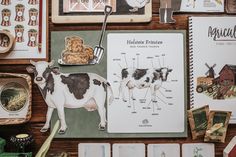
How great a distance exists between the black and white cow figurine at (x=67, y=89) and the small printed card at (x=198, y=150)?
0.24 meters

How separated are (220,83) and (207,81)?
4 cm

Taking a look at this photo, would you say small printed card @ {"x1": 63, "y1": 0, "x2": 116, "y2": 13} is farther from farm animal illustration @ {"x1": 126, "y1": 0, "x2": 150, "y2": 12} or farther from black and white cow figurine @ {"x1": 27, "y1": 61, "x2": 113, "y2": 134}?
black and white cow figurine @ {"x1": 27, "y1": 61, "x2": 113, "y2": 134}

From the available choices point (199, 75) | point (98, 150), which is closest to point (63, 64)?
point (98, 150)

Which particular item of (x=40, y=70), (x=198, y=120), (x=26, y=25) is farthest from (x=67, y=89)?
(x=198, y=120)

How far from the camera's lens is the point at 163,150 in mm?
920

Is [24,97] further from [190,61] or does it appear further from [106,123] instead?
[190,61]

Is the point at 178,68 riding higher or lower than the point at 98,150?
higher

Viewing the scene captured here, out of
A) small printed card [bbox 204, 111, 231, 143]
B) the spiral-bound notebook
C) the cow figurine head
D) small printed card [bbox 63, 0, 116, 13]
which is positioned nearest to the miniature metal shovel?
small printed card [bbox 63, 0, 116, 13]

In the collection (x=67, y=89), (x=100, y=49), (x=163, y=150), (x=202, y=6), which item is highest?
(x=202, y=6)

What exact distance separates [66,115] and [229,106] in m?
0.43

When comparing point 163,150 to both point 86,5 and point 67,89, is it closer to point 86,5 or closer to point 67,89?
point 67,89

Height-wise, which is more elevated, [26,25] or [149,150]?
[26,25]

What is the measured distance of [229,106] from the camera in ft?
3.01

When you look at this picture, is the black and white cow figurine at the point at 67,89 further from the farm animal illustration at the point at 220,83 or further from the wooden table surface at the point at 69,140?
the farm animal illustration at the point at 220,83
